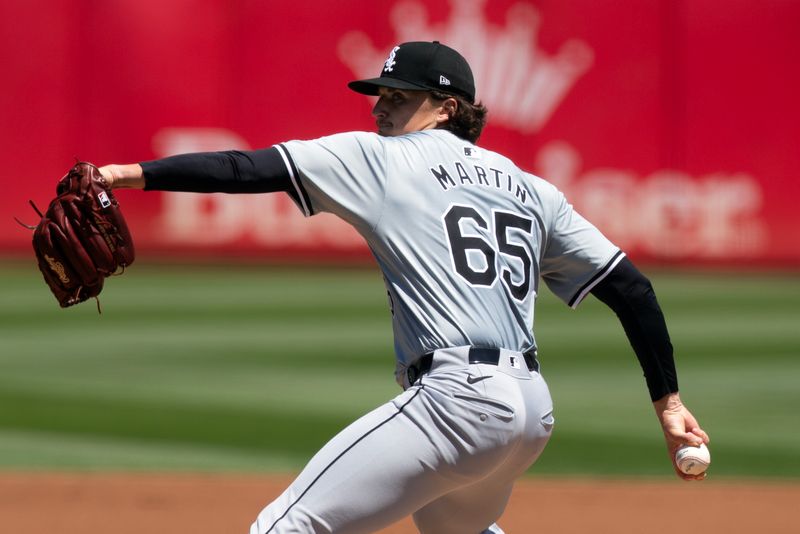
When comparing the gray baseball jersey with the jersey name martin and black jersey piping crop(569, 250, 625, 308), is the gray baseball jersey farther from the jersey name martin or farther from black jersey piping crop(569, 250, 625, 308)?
black jersey piping crop(569, 250, 625, 308)

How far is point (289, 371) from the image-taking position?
8578 mm

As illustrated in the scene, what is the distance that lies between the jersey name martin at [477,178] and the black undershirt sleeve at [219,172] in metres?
0.37

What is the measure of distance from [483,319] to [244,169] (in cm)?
65

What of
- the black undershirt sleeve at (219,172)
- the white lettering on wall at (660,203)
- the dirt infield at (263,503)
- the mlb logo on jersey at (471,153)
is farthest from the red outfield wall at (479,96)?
the black undershirt sleeve at (219,172)

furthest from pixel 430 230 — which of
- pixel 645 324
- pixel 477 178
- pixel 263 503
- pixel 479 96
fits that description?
pixel 479 96

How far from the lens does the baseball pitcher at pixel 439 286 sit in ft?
9.17

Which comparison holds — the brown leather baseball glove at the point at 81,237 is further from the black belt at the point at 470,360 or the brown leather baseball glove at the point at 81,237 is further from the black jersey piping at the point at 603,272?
the black jersey piping at the point at 603,272

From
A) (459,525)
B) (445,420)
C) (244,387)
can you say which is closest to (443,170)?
(445,420)

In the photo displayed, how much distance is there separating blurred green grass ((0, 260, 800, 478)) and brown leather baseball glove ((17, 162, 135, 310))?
3.32 metres

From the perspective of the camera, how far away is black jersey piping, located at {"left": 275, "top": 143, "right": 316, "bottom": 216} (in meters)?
2.92

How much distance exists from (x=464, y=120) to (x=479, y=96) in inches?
378

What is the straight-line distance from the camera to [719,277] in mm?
13023

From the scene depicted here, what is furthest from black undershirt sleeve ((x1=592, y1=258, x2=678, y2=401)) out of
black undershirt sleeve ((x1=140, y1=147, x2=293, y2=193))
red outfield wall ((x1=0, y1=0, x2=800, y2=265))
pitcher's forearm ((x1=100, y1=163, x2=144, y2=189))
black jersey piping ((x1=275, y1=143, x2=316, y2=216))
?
red outfield wall ((x1=0, y1=0, x2=800, y2=265))

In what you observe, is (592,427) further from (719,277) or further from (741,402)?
(719,277)
